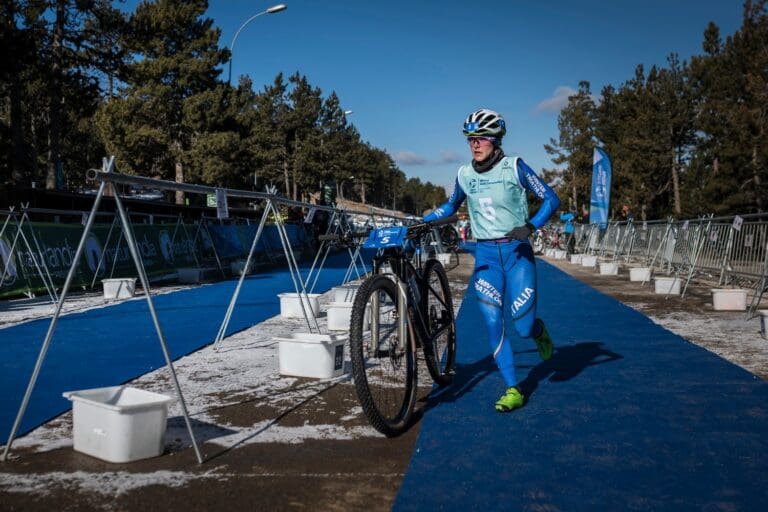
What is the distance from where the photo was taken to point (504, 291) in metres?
5.43

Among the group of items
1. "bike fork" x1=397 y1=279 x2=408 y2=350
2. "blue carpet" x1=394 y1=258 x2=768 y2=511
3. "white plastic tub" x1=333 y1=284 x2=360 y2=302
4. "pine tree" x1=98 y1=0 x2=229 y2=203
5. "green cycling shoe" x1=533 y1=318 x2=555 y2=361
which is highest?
"pine tree" x1=98 y1=0 x2=229 y2=203

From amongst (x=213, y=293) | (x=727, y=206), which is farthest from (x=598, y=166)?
(x=213, y=293)

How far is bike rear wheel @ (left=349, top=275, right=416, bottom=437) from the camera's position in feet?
15.6

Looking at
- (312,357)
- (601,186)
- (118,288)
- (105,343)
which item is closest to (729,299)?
(312,357)

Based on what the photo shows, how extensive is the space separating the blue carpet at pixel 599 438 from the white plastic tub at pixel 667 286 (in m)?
6.73

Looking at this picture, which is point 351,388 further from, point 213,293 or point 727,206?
point 727,206

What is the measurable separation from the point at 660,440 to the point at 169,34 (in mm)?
45883

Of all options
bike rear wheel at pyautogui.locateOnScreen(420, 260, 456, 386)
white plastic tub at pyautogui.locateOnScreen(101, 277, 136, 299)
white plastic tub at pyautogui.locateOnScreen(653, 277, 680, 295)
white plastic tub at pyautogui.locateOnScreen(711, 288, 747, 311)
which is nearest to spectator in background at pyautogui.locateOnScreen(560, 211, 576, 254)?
white plastic tub at pyautogui.locateOnScreen(653, 277, 680, 295)

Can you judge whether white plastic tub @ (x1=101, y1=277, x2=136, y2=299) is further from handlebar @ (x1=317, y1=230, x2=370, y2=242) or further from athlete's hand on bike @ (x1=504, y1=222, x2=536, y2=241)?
athlete's hand on bike @ (x1=504, y1=222, x2=536, y2=241)

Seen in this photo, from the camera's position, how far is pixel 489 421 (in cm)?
509

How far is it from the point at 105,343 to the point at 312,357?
129 inches

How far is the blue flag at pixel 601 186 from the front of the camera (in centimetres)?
2883

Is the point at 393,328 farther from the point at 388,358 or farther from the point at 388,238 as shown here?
the point at 388,238

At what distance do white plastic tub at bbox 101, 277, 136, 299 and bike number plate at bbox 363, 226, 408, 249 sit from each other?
10.1 m
